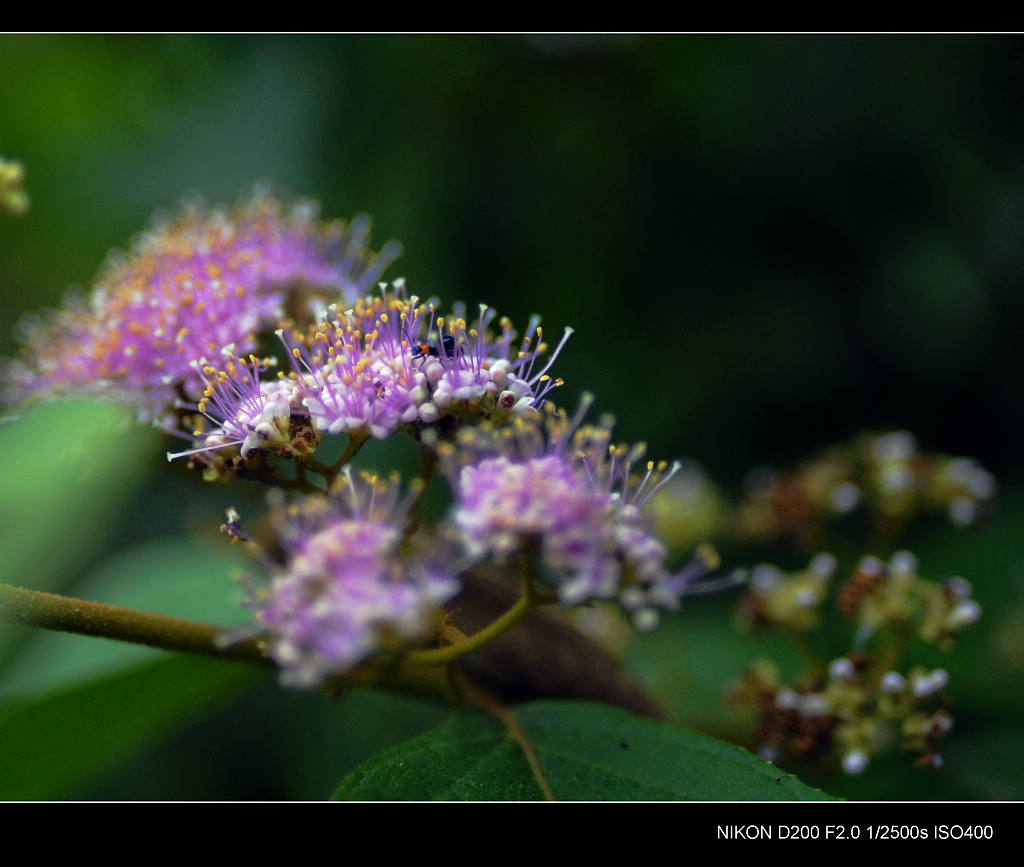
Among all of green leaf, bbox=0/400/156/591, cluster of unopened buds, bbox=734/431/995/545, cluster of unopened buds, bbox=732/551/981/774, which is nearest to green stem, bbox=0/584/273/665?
green leaf, bbox=0/400/156/591

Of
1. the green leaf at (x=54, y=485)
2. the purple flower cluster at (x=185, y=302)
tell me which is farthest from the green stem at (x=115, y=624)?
the purple flower cluster at (x=185, y=302)

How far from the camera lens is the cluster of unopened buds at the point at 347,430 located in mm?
1268

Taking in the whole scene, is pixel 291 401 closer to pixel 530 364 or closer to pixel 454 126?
pixel 530 364

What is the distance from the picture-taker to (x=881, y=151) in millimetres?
2883

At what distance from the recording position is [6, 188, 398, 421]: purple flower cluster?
197 centimetres

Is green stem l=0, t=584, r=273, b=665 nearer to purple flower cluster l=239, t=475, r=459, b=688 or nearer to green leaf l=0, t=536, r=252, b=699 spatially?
purple flower cluster l=239, t=475, r=459, b=688

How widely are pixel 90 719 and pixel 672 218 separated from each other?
2329 millimetres

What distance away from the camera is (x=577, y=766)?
161 centimetres

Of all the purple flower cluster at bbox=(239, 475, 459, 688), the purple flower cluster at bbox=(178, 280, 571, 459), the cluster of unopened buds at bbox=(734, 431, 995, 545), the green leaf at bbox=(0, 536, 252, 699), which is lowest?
the green leaf at bbox=(0, 536, 252, 699)

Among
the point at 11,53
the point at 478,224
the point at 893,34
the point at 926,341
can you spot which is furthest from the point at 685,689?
the point at 11,53

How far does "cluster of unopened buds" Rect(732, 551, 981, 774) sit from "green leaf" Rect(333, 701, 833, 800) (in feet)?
1.64

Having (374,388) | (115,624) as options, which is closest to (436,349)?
(374,388)

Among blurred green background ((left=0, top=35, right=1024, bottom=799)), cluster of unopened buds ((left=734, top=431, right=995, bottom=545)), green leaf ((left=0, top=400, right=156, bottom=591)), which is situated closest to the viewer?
green leaf ((left=0, top=400, right=156, bottom=591))

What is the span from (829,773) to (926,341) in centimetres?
142
